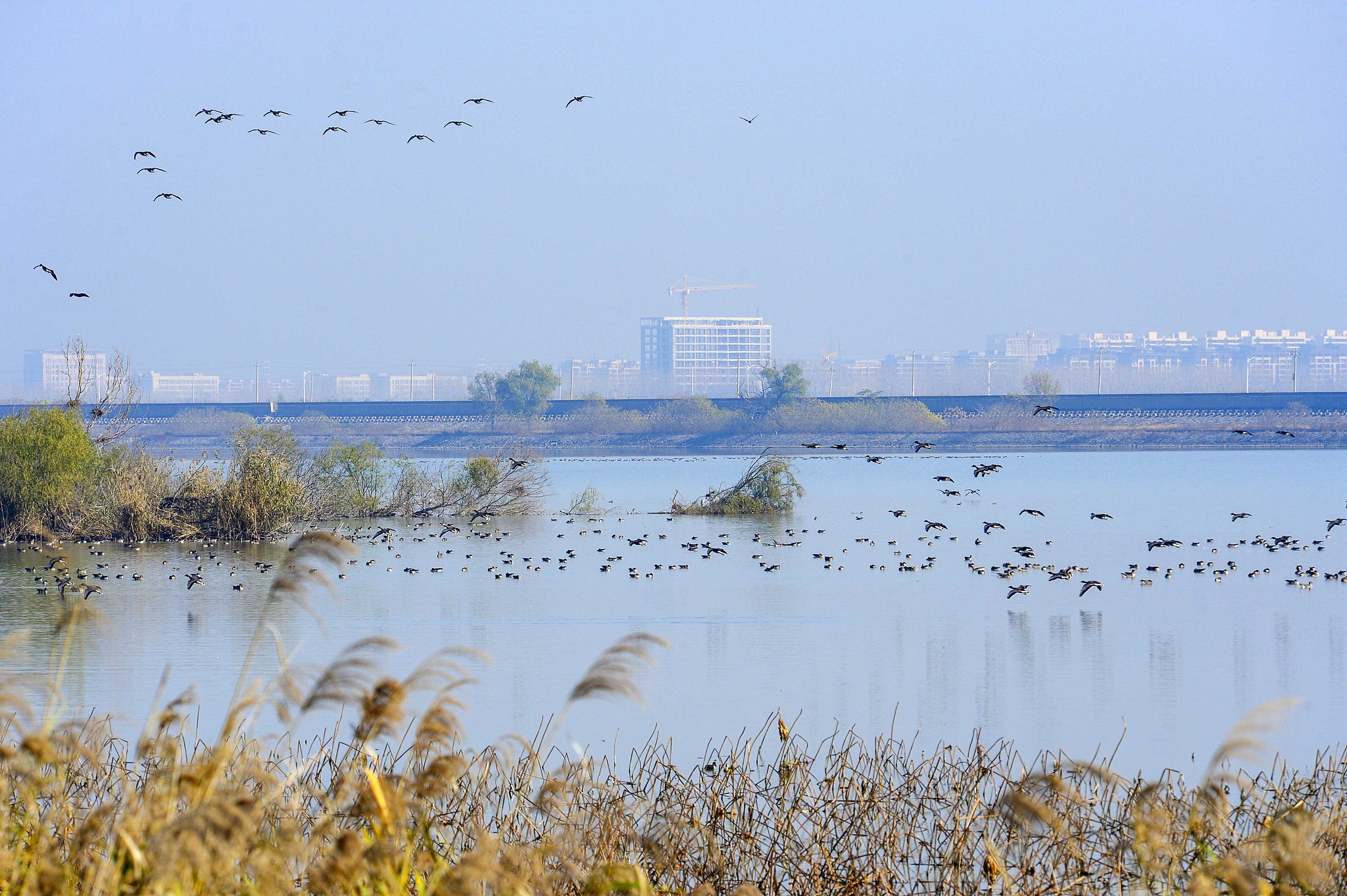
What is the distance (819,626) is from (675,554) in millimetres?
8712

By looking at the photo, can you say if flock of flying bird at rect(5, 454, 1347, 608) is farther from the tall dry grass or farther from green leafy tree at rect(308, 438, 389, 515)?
the tall dry grass

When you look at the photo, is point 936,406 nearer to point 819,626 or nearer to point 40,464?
point 40,464

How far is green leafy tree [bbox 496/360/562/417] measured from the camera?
103 m

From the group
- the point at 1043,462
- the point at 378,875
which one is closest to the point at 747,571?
the point at 378,875

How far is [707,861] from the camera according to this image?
722 cm

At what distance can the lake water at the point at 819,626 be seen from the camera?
529 inches

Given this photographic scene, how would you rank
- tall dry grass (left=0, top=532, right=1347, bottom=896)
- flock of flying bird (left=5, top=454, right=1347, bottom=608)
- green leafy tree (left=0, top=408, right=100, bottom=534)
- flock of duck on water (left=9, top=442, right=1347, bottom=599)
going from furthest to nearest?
green leafy tree (left=0, top=408, right=100, bottom=534), flock of flying bird (left=5, top=454, right=1347, bottom=608), flock of duck on water (left=9, top=442, right=1347, bottom=599), tall dry grass (left=0, top=532, right=1347, bottom=896)

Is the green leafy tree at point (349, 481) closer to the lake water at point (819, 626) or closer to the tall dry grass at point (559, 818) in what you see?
the lake water at point (819, 626)

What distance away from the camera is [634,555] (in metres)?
27.3

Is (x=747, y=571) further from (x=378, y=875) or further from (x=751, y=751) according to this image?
(x=378, y=875)

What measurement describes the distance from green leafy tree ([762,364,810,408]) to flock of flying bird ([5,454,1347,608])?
2516 inches

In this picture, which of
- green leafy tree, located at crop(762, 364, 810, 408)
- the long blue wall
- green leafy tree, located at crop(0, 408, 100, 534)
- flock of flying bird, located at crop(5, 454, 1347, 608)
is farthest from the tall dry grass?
green leafy tree, located at crop(762, 364, 810, 408)

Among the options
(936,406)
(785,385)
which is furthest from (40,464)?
(936,406)

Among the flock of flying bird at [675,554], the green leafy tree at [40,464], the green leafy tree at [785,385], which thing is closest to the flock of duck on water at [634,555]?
the flock of flying bird at [675,554]
